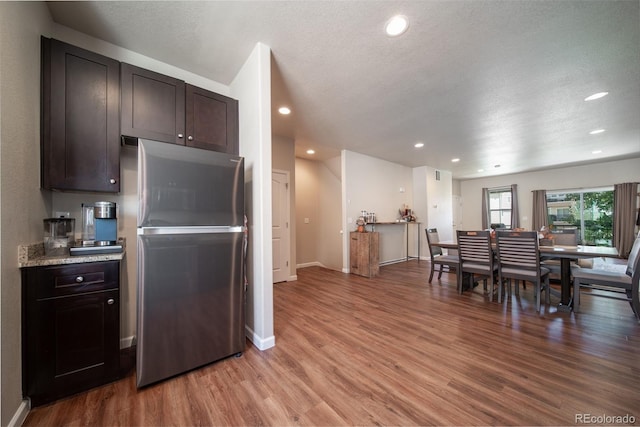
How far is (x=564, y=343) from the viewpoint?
2107 millimetres

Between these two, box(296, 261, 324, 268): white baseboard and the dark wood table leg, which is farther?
box(296, 261, 324, 268): white baseboard

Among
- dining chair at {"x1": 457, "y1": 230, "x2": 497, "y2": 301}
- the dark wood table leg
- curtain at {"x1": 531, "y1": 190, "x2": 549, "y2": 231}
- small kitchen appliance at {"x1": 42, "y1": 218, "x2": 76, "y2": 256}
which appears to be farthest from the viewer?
curtain at {"x1": 531, "y1": 190, "x2": 549, "y2": 231}

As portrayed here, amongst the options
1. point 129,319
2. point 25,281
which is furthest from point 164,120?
point 129,319

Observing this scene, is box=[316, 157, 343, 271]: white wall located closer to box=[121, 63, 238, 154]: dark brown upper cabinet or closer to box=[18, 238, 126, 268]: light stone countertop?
box=[121, 63, 238, 154]: dark brown upper cabinet

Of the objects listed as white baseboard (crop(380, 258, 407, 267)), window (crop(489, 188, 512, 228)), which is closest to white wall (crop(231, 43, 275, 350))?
white baseboard (crop(380, 258, 407, 267))

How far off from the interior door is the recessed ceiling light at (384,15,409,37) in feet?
9.33

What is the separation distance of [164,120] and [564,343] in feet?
A: 13.8

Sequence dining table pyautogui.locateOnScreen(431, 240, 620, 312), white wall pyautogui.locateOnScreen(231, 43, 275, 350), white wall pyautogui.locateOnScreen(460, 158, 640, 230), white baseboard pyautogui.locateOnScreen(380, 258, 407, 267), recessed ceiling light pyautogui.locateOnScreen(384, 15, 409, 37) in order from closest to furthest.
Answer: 1. recessed ceiling light pyautogui.locateOnScreen(384, 15, 409, 37)
2. white wall pyautogui.locateOnScreen(231, 43, 275, 350)
3. dining table pyautogui.locateOnScreen(431, 240, 620, 312)
4. white baseboard pyautogui.locateOnScreen(380, 258, 407, 267)
5. white wall pyautogui.locateOnScreen(460, 158, 640, 230)

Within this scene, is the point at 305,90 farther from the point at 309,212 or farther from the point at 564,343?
the point at 564,343

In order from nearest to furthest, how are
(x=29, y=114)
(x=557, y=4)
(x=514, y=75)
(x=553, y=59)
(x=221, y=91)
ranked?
(x=29, y=114) → (x=557, y=4) → (x=553, y=59) → (x=514, y=75) → (x=221, y=91)

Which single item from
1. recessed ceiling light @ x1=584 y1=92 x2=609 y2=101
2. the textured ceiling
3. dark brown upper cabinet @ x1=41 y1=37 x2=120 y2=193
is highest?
the textured ceiling

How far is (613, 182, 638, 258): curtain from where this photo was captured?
237 inches

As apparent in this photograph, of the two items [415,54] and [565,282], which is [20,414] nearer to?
[415,54]

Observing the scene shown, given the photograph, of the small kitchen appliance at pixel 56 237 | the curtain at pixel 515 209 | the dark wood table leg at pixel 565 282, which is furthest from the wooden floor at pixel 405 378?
the curtain at pixel 515 209
